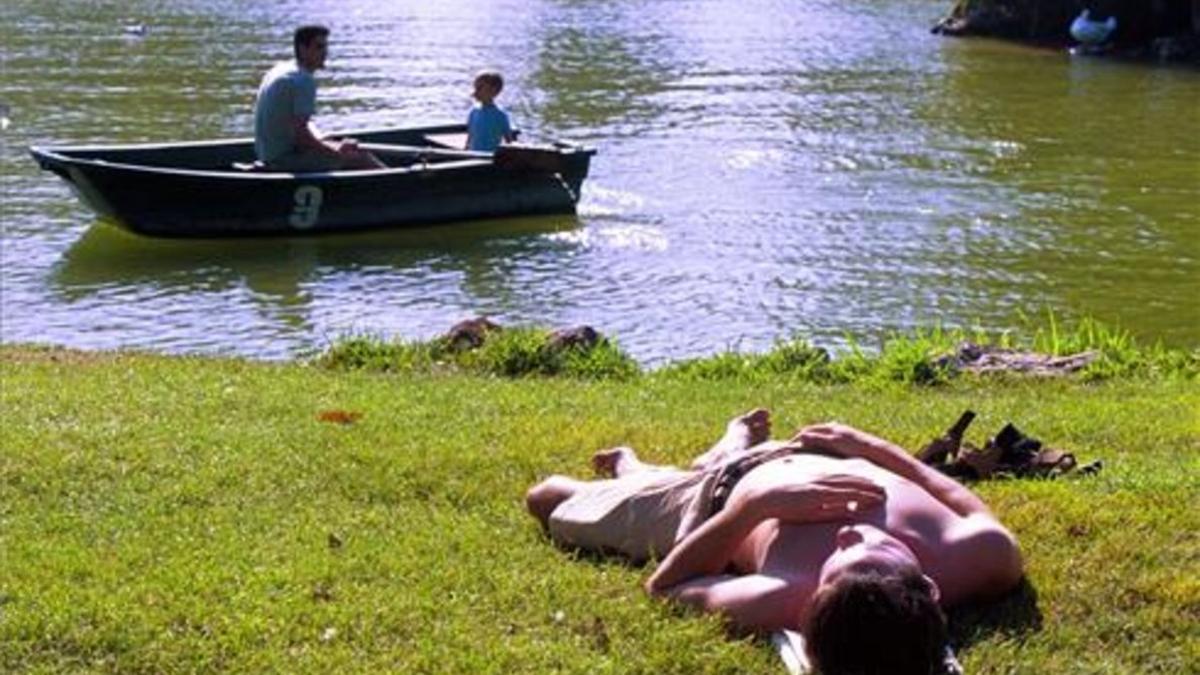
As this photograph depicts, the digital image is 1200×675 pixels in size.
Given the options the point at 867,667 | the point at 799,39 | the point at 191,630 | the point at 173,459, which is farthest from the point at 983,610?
the point at 799,39

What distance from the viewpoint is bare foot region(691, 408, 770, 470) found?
5.45 m

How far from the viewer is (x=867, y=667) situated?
3986 millimetres

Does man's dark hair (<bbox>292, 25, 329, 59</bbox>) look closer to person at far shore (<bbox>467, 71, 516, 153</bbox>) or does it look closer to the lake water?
the lake water

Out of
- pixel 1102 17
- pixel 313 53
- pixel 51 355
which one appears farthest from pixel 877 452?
pixel 1102 17

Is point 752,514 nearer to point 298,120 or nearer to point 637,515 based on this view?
point 637,515

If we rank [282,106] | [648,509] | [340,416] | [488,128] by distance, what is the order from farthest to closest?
[488,128]
[282,106]
[340,416]
[648,509]

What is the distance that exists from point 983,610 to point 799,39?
1370 inches

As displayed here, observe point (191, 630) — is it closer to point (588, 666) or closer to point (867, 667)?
point (588, 666)

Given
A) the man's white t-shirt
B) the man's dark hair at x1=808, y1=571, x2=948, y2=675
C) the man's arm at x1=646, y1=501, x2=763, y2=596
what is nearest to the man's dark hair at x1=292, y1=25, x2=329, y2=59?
the man's white t-shirt

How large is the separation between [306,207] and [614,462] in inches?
428

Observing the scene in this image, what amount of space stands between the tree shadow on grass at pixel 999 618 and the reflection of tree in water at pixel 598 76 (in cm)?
2046

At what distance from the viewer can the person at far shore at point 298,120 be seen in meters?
15.9

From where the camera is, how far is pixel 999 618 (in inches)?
188

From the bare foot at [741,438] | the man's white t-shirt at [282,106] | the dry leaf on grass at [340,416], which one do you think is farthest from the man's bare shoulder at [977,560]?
the man's white t-shirt at [282,106]
